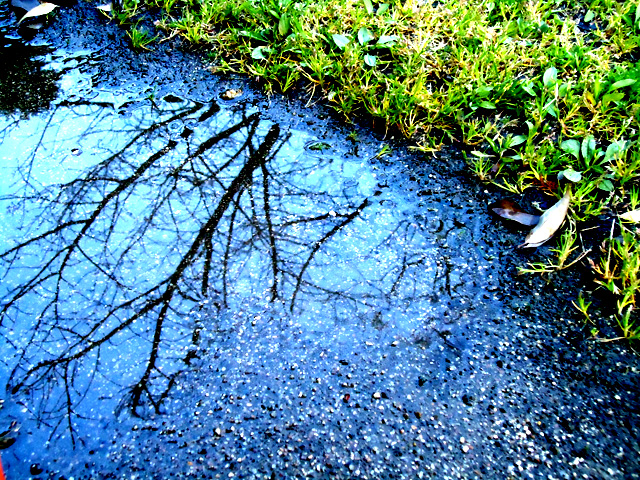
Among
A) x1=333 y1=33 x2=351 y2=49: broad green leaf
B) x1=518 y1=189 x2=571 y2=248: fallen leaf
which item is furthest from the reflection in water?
x1=333 y1=33 x2=351 y2=49: broad green leaf

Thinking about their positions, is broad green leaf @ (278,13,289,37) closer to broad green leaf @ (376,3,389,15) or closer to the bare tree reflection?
broad green leaf @ (376,3,389,15)

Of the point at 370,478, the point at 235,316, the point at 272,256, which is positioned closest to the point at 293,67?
the point at 272,256

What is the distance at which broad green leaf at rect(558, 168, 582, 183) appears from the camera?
2018 millimetres

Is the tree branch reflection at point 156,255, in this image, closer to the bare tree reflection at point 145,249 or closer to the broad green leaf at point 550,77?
the bare tree reflection at point 145,249

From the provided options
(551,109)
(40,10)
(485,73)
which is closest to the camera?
(551,109)

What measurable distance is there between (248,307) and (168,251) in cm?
37

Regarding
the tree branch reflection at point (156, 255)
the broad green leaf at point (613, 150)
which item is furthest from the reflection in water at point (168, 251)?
the broad green leaf at point (613, 150)

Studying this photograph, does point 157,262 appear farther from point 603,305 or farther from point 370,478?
point 603,305

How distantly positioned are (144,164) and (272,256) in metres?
0.73

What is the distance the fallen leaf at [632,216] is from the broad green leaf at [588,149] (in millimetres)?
273

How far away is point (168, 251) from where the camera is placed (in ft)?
6.03

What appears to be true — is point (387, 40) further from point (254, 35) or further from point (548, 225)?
point (548, 225)

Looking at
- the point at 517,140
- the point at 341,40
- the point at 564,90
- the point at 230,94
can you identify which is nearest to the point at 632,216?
the point at 517,140

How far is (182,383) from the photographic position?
1507mm
